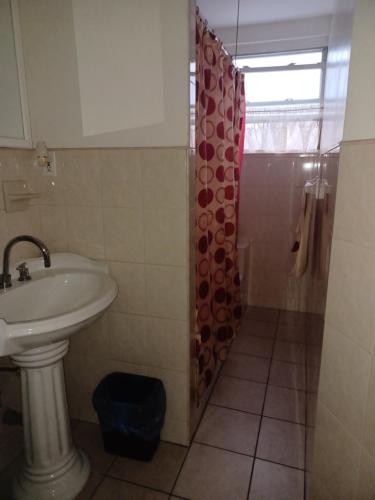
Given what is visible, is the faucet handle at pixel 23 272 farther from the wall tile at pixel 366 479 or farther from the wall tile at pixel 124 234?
the wall tile at pixel 366 479

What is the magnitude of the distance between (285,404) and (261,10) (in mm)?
2798

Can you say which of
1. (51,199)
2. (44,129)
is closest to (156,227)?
(51,199)

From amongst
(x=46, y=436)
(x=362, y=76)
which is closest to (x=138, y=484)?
(x=46, y=436)

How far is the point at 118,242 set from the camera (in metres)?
1.53

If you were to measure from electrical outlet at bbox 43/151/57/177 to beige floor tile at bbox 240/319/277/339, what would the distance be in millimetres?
1951

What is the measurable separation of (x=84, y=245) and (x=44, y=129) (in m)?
0.56

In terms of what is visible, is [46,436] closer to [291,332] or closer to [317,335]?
[317,335]

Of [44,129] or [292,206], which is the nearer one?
[44,129]

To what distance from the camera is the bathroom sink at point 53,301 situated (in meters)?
1.02

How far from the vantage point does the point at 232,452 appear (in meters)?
1.64

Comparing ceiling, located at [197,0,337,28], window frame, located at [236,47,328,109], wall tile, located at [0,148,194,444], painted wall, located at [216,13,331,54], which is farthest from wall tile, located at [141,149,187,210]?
painted wall, located at [216,13,331,54]

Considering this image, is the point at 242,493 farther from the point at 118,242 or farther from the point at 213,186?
the point at 213,186

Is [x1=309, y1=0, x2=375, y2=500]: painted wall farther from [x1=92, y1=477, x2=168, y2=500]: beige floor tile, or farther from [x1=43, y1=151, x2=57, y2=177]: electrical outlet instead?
[x1=43, y1=151, x2=57, y2=177]: electrical outlet

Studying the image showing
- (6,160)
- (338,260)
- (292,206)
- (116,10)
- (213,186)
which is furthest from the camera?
(292,206)
